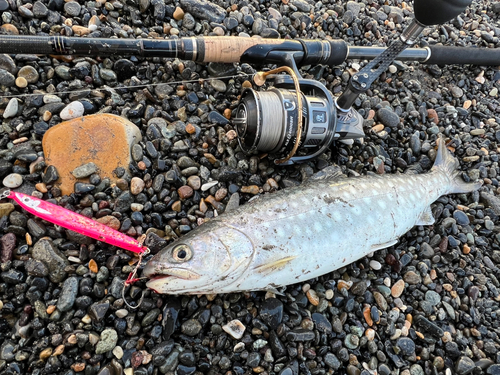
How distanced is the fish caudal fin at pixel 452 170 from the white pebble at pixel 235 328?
284 cm

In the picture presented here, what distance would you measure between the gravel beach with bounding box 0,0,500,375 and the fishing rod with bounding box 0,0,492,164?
1.21 feet

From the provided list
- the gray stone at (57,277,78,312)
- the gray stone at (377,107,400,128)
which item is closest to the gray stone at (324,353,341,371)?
the gray stone at (57,277,78,312)

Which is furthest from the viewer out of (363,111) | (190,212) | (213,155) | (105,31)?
(363,111)

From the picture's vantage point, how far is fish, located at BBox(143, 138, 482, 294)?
2645mm

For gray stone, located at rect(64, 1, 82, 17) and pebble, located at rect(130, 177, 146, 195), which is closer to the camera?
pebble, located at rect(130, 177, 146, 195)

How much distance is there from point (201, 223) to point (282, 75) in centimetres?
173

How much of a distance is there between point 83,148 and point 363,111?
3.28 meters

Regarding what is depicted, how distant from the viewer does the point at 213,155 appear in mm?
→ 3676

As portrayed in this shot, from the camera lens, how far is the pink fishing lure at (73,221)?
288 cm

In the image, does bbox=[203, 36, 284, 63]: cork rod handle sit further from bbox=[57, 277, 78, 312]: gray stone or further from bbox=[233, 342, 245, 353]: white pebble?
bbox=[233, 342, 245, 353]: white pebble

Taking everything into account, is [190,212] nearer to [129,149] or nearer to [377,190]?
[129,149]

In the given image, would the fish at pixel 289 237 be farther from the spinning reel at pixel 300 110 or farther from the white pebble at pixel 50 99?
the white pebble at pixel 50 99

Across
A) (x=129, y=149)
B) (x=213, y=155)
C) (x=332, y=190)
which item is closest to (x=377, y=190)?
(x=332, y=190)

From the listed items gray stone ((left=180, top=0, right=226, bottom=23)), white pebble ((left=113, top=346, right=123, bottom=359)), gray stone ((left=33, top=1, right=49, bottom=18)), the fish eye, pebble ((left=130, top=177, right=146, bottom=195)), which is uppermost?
gray stone ((left=180, top=0, right=226, bottom=23))
